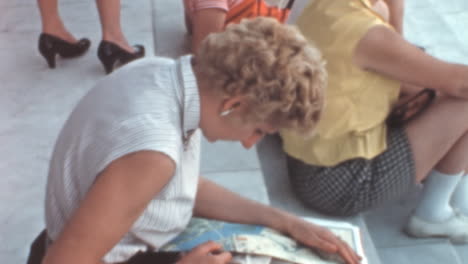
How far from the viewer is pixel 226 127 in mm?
1137

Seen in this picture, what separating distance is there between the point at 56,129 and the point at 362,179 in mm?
1141

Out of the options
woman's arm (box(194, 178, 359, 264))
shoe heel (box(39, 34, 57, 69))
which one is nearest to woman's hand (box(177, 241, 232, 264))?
woman's arm (box(194, 178, 359, 264))

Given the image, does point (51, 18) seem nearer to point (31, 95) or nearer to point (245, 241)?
point (31, 95)

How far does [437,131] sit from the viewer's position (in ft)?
5.98

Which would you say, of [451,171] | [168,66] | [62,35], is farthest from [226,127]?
[62,35]

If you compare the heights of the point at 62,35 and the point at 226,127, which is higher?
the point at 226,127

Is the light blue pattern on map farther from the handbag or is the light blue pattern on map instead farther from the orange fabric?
the orange fabric

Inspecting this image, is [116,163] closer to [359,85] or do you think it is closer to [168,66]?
[168,66]

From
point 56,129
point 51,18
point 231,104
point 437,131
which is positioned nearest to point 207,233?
point 231,104

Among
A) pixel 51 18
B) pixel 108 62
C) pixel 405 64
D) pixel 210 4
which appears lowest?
pixel 108 62

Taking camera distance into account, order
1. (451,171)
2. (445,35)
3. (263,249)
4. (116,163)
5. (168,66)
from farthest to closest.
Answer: (445,35), (451,171), (263,249), (168,66), (116,163)

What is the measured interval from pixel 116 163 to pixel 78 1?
229cm

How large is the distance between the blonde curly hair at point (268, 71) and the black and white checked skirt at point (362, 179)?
0.78 meters

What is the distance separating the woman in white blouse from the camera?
98 centimetres
